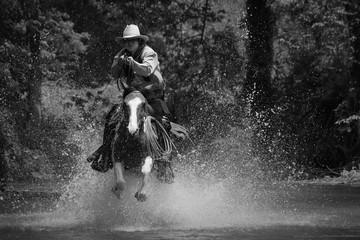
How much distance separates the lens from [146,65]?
49.6 feet

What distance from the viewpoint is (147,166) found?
14.6 m

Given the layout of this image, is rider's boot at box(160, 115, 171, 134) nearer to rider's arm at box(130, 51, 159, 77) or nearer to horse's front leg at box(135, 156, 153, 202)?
rider's arm at box(130, 51, 159, 77)

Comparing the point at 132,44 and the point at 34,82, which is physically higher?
the point at 34,82

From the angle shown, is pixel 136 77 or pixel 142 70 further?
pixel 136 77

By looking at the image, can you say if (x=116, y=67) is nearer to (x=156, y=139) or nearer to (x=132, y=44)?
(x=132, y=44)

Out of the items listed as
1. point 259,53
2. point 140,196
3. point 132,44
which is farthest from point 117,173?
point 259,53

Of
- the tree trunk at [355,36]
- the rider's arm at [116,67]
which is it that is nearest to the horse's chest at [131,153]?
the rider's arm at [116,67]

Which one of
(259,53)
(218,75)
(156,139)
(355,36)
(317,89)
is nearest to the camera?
(156,139)

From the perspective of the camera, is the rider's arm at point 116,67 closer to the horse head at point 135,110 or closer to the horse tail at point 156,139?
the horse head at point 135,110

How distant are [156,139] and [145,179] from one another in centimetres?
104

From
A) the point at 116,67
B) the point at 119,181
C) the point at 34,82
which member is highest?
the point at 34,82

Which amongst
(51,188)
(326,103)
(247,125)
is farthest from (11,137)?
(326,103)

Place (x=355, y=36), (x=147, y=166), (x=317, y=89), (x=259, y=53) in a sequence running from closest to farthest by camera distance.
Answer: (x=147, y=166)
(x=355, y=36)
(x=317, y=89)
(x=259, y=53)

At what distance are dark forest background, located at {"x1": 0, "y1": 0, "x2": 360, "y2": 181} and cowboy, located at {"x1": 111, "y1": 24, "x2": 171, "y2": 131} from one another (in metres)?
9.49
